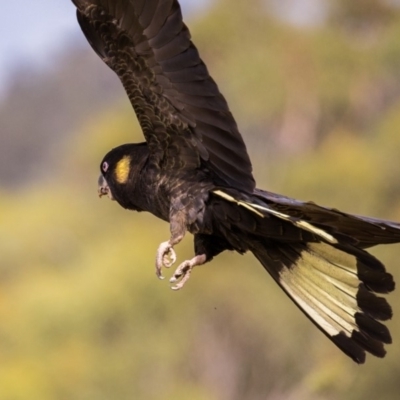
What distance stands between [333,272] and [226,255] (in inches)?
448

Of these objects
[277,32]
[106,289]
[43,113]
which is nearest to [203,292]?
[106,289]

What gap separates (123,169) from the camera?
4055 millimetres

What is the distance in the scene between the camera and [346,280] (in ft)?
12.9

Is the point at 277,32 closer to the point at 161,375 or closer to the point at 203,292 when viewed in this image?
the point at 203,292

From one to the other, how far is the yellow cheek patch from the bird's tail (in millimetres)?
415

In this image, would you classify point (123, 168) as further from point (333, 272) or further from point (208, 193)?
point (333, 272)

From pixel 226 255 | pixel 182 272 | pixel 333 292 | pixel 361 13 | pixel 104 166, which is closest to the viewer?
pixel 182 272

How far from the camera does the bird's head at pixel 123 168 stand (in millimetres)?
4012

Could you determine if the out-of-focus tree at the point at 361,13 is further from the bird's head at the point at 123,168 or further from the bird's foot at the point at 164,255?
the bird's foot at the point at 164,255

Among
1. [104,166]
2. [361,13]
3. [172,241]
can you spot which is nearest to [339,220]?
[172,241]

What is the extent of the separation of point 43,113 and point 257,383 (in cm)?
1416

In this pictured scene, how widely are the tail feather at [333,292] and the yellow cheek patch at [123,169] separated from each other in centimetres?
54

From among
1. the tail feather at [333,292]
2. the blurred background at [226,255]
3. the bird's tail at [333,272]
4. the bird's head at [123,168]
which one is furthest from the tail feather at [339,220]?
the blurred background at [226,255]

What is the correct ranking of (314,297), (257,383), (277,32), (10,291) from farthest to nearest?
(277,32) < (10,291) < (257,383) < (314,297)
